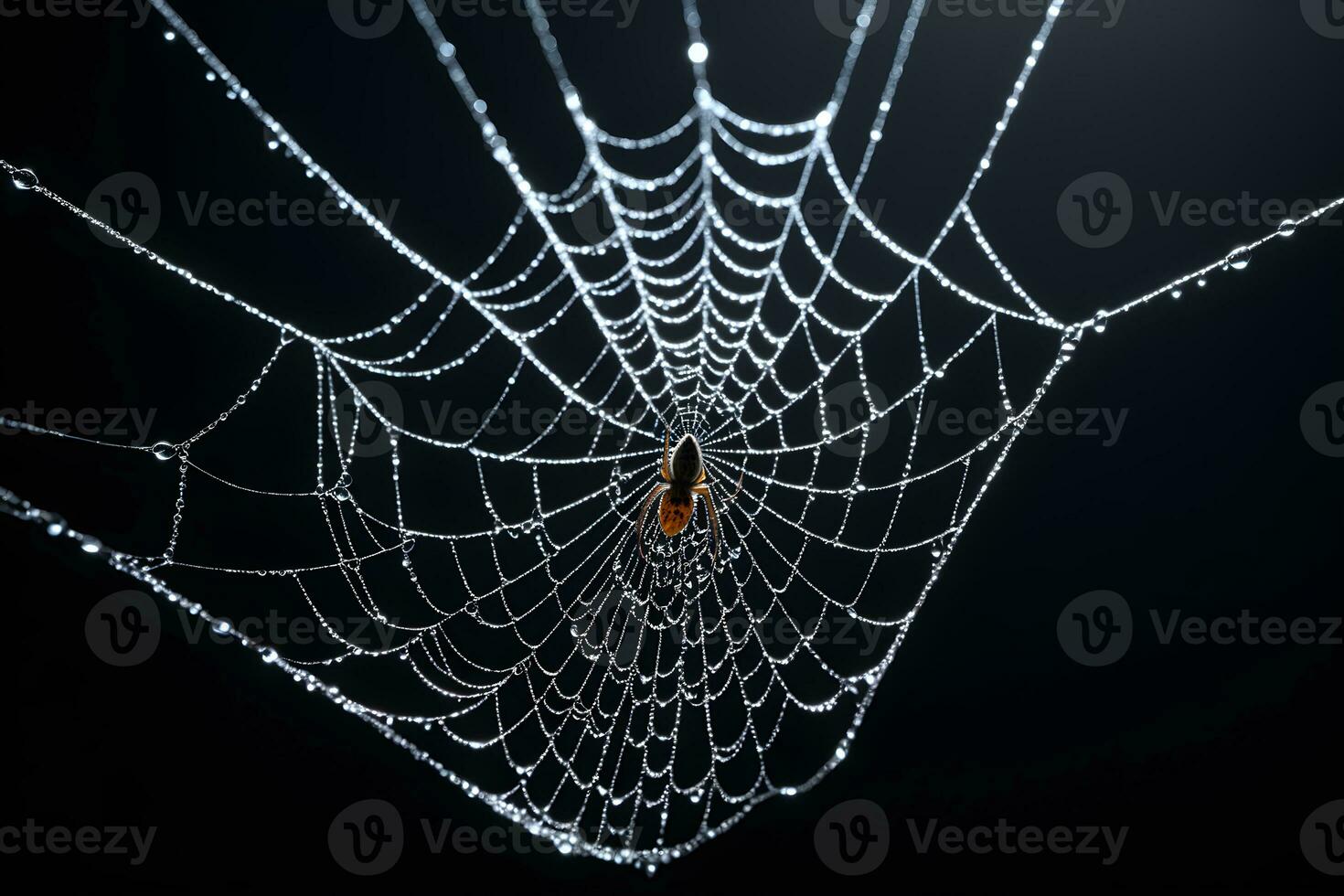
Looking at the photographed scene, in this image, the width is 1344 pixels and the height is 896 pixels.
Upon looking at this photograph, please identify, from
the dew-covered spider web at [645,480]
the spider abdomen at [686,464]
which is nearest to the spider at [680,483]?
the spider abdomen at [686,464]

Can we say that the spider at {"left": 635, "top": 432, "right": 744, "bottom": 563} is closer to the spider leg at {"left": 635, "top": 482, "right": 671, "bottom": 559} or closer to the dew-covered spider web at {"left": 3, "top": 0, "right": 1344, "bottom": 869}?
the spider leg at {"left": 635, "top": 482, "right": 671, "bottom": 559}

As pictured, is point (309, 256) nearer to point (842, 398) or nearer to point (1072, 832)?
point (842, 398)

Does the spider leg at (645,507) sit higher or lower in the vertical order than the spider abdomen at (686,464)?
lower

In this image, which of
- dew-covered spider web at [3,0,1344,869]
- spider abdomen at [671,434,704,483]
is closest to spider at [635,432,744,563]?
spider abdomen at [671,434,704,483]

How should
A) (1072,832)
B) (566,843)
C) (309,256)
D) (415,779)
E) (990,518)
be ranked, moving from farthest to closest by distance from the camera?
(1072,832) → (990,518) → (415,779) → (309,256) → (566,843)

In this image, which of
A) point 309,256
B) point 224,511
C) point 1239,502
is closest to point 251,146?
point 309,256

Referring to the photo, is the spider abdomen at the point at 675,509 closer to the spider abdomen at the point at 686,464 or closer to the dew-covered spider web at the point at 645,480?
the spider abdomen at the point at 686,464
